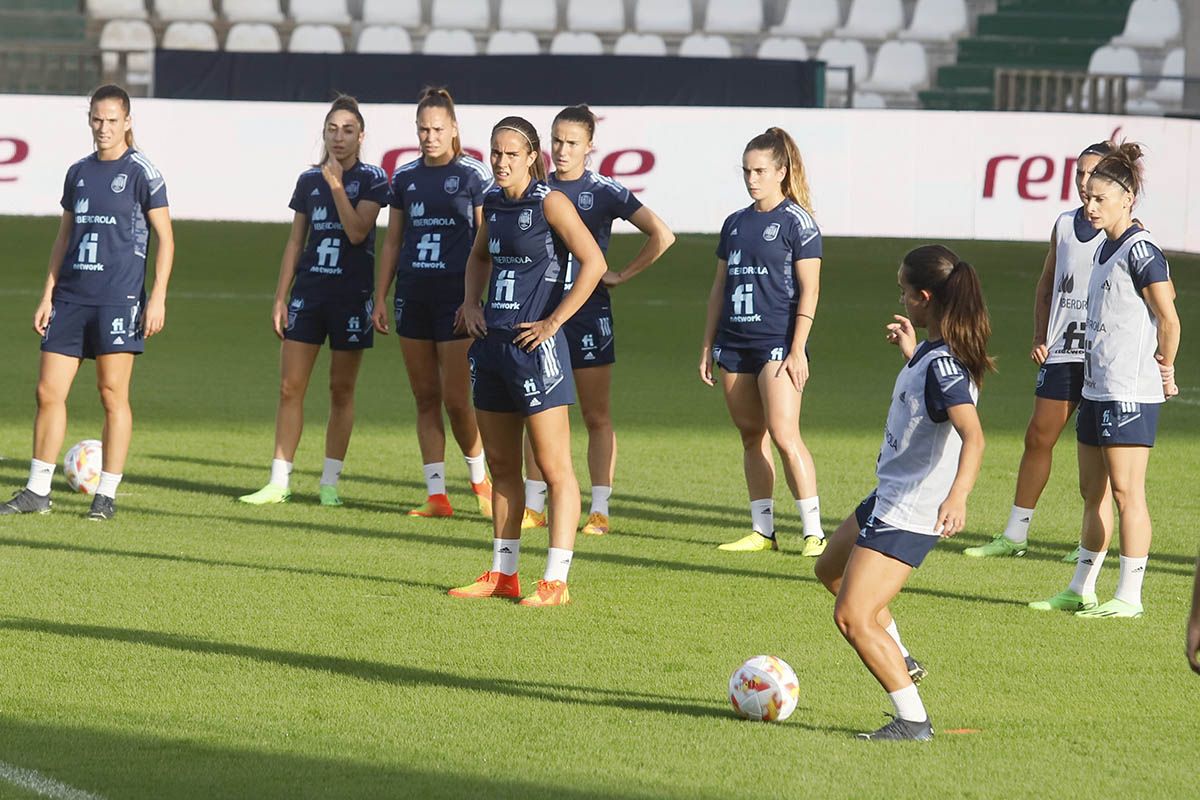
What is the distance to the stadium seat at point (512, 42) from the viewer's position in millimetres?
29031

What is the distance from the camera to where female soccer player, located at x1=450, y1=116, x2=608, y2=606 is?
7.07 meters

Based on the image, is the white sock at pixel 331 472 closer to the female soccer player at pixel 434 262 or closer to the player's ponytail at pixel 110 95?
the female soccer player at pixel 434 262

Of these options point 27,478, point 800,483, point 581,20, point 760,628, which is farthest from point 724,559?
point 581,20

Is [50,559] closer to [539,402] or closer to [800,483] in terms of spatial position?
[539,402]

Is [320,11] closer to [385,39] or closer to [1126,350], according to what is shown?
[385,39]

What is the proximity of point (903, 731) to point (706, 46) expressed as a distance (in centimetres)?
2472

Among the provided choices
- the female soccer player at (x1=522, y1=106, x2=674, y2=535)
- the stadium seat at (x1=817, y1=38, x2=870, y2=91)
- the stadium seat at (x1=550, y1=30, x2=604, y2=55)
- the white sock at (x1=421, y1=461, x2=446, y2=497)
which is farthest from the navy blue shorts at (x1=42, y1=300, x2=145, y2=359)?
the stadium seat at (x1=817, y1=38, x2=870, y2=91)

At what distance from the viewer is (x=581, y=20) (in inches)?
1171

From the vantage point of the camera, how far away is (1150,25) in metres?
29.8

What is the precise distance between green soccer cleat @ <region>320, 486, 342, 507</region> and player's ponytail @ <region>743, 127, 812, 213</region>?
2.88 m

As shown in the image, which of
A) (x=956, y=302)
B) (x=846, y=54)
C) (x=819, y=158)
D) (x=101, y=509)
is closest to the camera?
(x=956, y=302)

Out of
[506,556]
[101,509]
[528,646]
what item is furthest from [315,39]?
[528,646]

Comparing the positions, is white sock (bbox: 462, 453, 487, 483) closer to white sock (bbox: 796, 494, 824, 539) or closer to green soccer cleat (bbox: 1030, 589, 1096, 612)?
white sock (bbox: 796, 494, 824, 539)

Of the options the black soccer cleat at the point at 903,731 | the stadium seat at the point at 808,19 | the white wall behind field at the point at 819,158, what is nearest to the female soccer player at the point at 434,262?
the black soccer cleat at the point at 903,731
